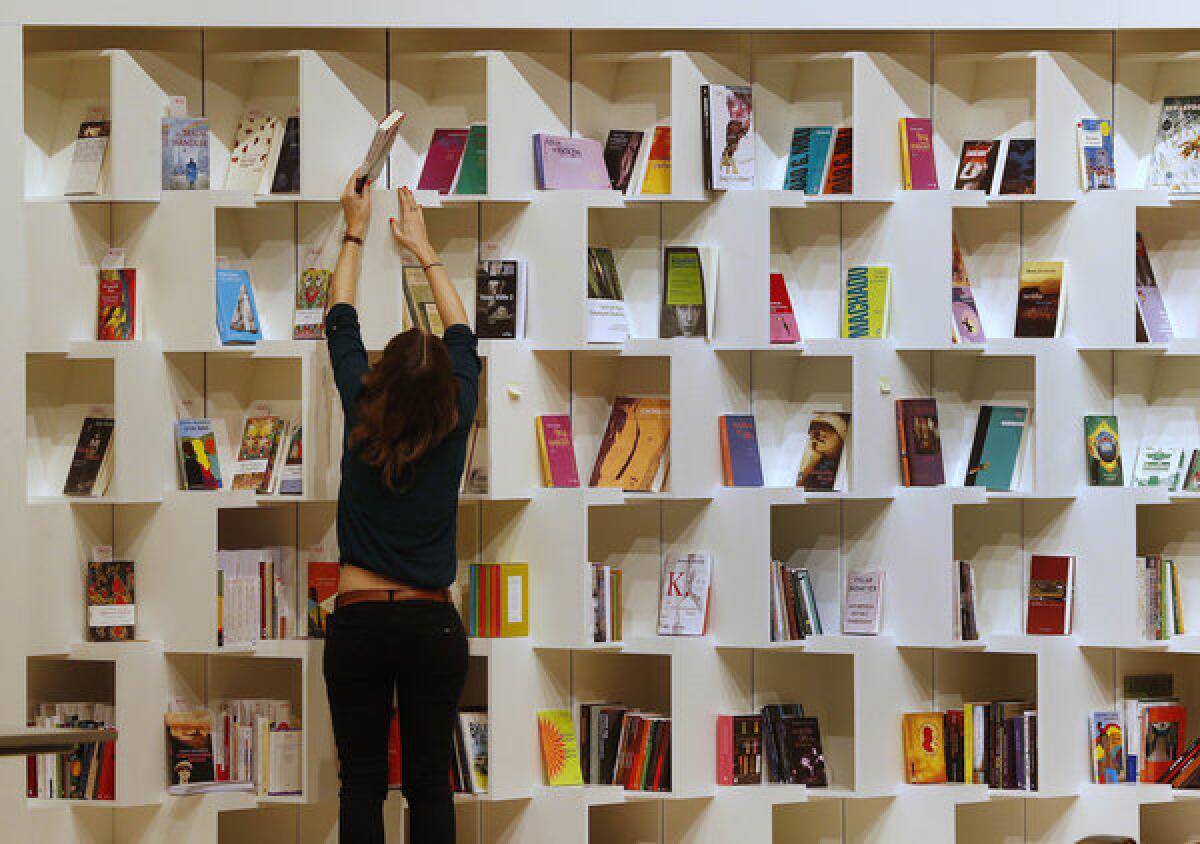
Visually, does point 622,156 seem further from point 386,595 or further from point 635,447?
point 386,595

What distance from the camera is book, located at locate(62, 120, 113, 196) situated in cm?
455

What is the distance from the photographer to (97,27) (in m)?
4.57

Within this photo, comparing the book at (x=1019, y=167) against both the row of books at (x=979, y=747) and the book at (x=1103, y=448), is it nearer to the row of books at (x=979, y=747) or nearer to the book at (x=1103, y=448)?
the book at (x=1103, y=448)

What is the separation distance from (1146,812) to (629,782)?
1746 mm

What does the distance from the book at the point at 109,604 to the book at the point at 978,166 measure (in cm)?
292

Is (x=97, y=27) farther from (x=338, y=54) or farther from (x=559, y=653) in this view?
(x=559, y=653)

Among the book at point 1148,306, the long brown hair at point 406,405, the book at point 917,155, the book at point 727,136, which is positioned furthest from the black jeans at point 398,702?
the book at point 1148,306

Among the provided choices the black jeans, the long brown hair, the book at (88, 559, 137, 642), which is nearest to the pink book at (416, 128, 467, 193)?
the long brown hair

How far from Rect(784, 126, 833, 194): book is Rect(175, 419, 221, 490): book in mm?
2021

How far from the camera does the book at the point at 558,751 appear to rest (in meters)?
4.56

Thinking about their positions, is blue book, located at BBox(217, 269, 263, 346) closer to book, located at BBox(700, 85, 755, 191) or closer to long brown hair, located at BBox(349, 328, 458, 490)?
long brown hair, located at BBox(349, 328, 458, 490)

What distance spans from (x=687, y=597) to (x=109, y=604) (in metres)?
1.79

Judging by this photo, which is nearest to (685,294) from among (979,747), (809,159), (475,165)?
(809,159)

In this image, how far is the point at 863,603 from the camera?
468 centimetres
